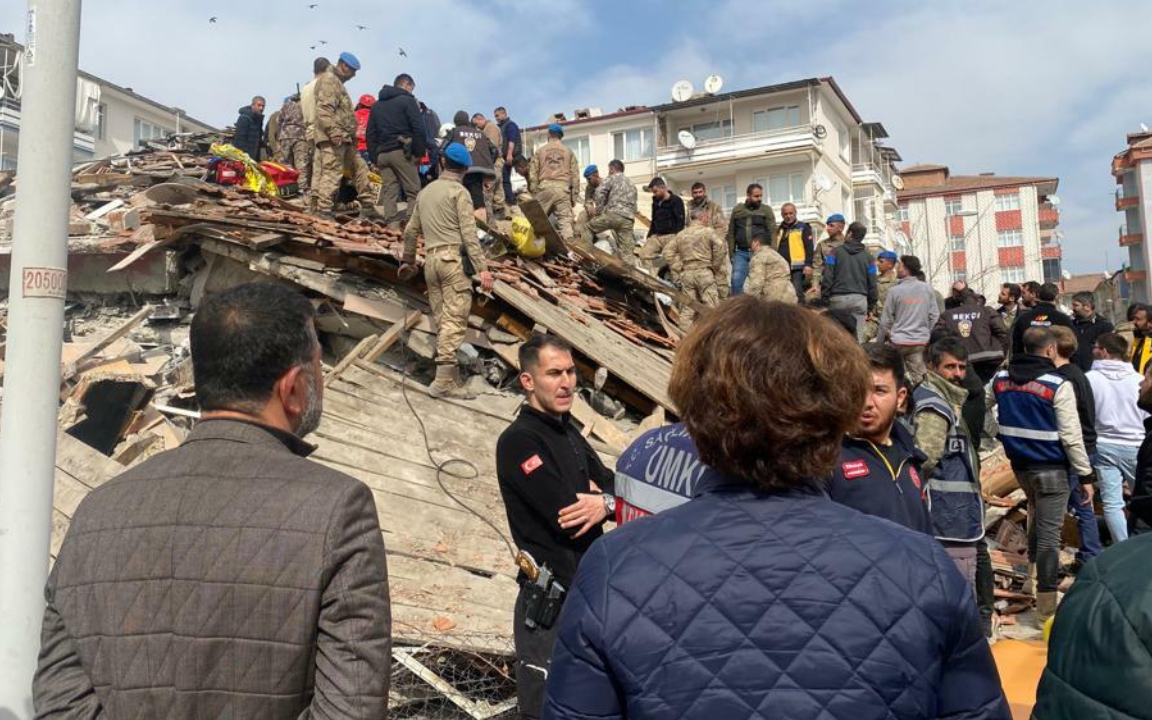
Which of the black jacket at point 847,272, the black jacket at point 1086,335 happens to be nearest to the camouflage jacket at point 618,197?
the black jacket at point 847,272

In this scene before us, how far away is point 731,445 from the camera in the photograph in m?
1.64

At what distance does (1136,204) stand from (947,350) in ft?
212

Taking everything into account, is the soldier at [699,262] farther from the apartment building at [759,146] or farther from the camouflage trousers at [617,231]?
the apartment building at [759,146]

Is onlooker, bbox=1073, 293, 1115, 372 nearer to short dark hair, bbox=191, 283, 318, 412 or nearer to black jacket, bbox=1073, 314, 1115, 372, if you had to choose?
black jacket, bbox=1073, 314, 1115, 372

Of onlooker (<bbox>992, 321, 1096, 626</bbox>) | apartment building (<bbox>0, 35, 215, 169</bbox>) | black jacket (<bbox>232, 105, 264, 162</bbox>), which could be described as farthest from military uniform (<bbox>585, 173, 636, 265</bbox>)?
apartment building (<bbox>0, 35, 215, 169</bbox>)

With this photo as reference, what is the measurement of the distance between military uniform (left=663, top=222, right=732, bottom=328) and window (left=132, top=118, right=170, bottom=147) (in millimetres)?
43891

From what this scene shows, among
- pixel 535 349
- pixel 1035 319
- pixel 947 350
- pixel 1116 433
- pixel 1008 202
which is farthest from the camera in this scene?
pixel 1008 202

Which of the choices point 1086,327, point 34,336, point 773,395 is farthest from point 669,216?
point 773,395

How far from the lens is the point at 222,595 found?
1.84 meters

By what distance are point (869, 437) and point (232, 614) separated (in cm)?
275

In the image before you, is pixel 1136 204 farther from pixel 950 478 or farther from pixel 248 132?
pixel 950 478

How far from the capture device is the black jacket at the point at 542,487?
3533 millimetres

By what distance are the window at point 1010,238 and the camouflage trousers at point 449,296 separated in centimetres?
6442

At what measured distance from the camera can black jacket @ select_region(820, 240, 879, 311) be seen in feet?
38.6
